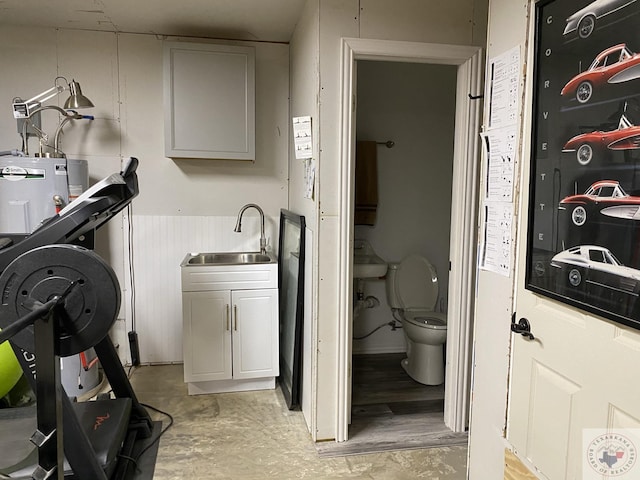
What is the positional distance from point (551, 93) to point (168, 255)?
2.89m

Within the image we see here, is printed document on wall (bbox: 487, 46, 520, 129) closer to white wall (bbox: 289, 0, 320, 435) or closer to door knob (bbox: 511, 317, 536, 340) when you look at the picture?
door knob (bbox: 511, 317, 536, 340)

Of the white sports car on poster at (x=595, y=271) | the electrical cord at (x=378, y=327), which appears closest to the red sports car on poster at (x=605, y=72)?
the white sports car on poster at (x=595, y=271)

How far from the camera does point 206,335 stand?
2.98 m

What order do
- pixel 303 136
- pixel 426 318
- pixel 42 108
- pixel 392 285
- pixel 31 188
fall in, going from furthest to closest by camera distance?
pixel 392 285, pixel 426 318, pixel 42 108, pixel 31 188, pixel 303 136

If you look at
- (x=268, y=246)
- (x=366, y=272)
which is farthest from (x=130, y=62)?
(x=366, y=272)

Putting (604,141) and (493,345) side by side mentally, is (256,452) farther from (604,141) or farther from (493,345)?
(604,141)

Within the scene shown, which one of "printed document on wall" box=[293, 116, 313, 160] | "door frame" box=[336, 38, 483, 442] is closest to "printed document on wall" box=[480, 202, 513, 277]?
"door frame" box=[336, 38, 483, 442]

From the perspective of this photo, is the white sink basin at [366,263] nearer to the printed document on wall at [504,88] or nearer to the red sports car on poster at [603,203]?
the printed document on wall at [504,88]

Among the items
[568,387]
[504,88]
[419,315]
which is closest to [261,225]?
[419,315]

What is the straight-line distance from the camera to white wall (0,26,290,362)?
319cm

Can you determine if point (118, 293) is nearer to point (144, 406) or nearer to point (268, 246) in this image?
point (144, 406)

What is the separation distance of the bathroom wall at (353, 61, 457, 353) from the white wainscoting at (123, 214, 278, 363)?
109cm

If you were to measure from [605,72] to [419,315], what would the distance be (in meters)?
2.47

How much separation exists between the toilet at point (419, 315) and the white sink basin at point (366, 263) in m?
0.20
